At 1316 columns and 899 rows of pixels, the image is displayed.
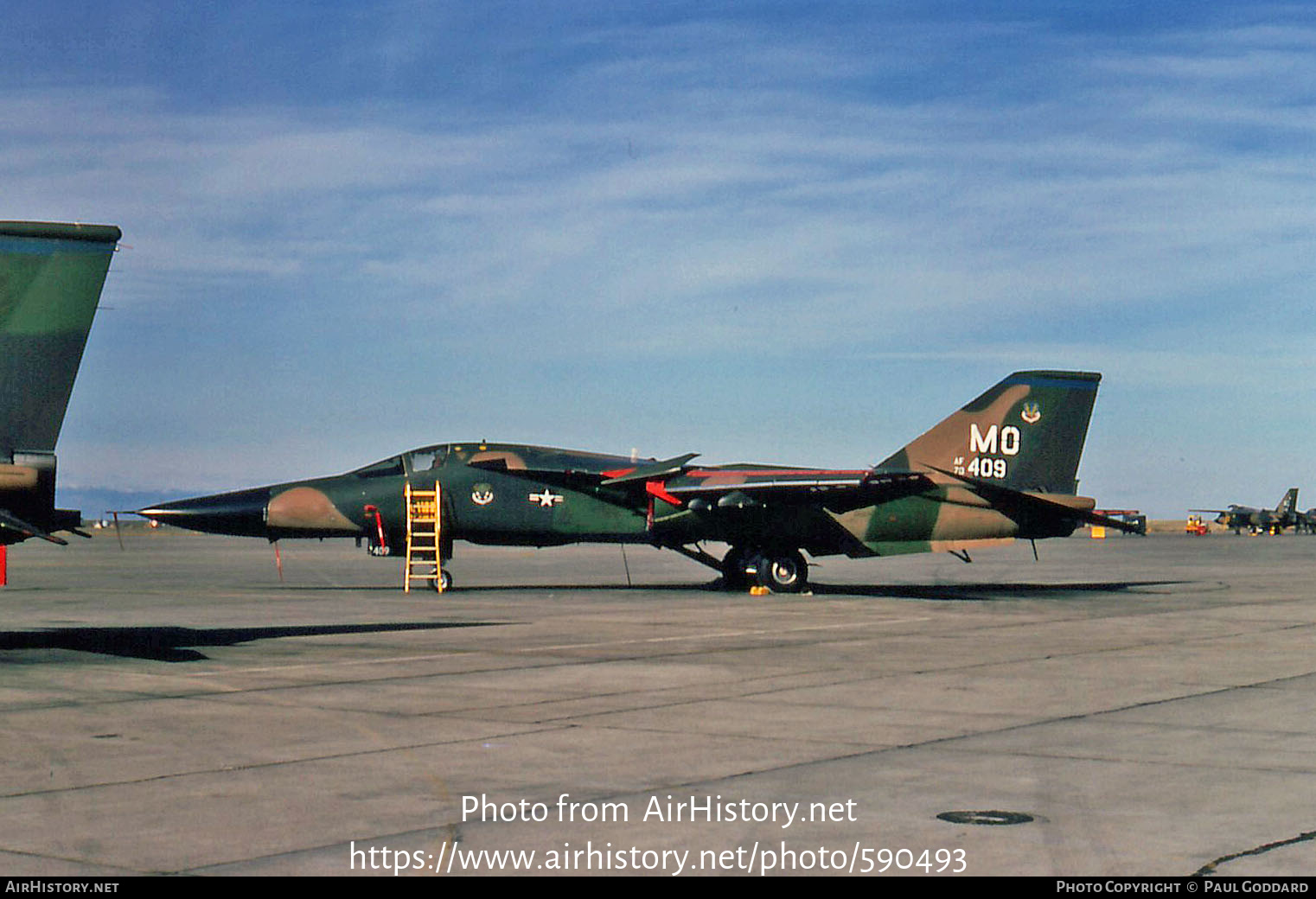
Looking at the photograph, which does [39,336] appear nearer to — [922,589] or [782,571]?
[782,571]

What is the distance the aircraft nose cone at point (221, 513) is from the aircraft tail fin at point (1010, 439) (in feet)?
39.6

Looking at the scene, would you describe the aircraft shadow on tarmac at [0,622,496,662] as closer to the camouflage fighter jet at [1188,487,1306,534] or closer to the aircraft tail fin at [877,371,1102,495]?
the aircraft tail fin at [877,371,1102,495]

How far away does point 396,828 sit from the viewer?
23.0ft

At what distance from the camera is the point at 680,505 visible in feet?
88.3

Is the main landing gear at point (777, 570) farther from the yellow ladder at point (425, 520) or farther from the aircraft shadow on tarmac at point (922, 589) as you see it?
the yellow ladder at point (425, 520)

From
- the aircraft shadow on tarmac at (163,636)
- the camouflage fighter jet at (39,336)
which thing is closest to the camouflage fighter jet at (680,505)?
the aircraft shadow on tarmac at (163,636)

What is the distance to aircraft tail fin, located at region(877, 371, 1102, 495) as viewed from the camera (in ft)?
93.4

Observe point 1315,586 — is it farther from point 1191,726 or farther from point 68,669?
point 68,669

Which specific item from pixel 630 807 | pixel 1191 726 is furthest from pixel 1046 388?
pixel 630 807

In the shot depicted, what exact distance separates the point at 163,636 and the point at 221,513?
928 centimetres

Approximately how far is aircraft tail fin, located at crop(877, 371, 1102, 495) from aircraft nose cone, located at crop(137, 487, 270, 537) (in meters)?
12.1

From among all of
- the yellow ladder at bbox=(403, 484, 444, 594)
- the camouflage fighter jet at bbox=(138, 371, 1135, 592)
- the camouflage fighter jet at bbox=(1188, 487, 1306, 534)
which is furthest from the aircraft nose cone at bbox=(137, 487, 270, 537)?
the camouflage fighter jet at bbox=(1188, 487, 1306, 534)

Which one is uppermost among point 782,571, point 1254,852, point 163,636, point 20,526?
point 20,526

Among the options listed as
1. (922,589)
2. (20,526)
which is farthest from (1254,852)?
(922,589)
